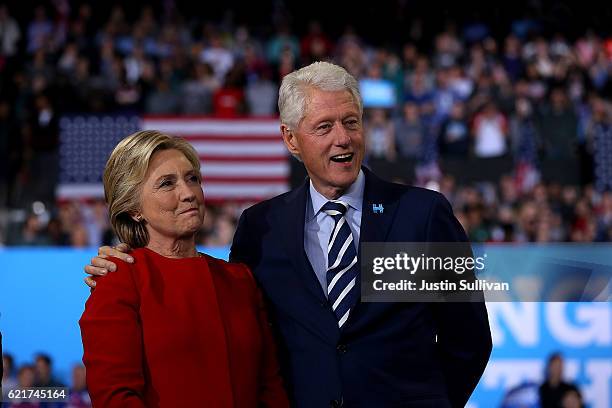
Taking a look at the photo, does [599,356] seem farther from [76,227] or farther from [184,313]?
[76,227]

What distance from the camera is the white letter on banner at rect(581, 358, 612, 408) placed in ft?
12.1

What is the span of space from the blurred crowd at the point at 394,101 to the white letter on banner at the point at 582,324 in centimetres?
351

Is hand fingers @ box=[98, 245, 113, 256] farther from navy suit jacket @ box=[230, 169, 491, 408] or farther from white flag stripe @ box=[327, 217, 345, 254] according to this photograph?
white flag stripe @ box=[327, 217, 345, 254]

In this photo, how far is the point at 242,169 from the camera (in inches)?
348

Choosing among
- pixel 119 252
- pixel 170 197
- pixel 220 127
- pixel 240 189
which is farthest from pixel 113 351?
pixel 220 127

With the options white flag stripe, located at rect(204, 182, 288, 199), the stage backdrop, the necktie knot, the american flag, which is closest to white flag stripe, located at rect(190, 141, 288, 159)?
the american flag

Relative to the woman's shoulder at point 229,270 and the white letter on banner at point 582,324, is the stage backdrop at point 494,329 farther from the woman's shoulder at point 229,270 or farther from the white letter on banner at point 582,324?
the woman's shoulder at point 229,270

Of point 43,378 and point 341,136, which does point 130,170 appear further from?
point 43,378

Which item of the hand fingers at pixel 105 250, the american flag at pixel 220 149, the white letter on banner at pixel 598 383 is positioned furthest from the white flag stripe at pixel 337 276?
→ the american flag at pixel 220 149

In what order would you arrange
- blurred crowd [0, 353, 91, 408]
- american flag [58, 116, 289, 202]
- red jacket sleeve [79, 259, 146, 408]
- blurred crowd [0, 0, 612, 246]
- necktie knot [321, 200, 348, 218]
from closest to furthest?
1. red jacket sleeve [79, 259, 146, 408]
2. necktie knot [321, 200, 348, 218]
3. blurred crowd [0, 353, 91, 408]
4. blurred crowd [0, 0, 612, 246]
5. american flag [58, 116, 289, 202]

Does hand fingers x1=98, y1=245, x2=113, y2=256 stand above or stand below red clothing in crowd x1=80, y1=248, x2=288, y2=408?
above

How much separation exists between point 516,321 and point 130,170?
6.17ft

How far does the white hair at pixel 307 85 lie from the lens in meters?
2.54

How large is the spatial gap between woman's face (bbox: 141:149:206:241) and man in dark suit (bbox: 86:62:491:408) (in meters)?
0.14
